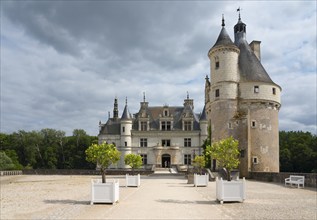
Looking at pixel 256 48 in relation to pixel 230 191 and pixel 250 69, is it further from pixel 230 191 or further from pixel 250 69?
pixel 230 191

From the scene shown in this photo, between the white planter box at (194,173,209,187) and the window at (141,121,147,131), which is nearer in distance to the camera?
the white planter box at (194,173,209,187)

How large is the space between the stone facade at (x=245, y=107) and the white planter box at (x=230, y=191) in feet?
71.8

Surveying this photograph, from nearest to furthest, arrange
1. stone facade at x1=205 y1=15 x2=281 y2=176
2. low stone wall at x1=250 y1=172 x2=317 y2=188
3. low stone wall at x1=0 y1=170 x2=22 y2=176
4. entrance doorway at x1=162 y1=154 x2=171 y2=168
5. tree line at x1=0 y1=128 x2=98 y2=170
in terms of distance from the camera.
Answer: low stone wall at x1=250 y1=172 x2=317 y2=188 < stone facade at x1=205 y1=15 x2=281 y2=176 < low stone wall at x1=0 y1=170 x2=22 y2=176 < entrance doorway at x1=162 y1=154 x2=171 y2=168 < tree line at x1=0 y1=128 x2=98 y2=170

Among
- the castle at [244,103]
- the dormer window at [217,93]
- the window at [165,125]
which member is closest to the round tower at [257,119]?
the castle at [244,103]

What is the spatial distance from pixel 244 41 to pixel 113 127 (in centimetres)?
2761

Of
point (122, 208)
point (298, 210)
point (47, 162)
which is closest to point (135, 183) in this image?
point (122, 208)

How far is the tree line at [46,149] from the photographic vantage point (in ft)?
231

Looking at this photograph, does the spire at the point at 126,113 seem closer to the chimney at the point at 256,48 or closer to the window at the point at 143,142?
the window at the point at 143,142

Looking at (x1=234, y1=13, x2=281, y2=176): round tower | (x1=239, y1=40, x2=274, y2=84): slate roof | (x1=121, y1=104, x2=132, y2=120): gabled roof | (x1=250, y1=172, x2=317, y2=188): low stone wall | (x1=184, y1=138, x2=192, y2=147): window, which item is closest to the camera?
(x1=250, y1=172, x2=317, y2=188): low stone wall

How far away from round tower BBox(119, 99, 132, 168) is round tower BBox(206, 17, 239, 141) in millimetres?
22584

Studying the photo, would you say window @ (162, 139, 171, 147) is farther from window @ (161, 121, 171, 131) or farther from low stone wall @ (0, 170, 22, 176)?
low stone wall @ (0, 170, 22, 176)

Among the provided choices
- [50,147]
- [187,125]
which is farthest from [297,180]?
[50,147]

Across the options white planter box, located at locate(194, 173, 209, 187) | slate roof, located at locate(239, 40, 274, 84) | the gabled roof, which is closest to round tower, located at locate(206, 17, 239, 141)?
slate roof, located at locate(239, 40, 274, 84)

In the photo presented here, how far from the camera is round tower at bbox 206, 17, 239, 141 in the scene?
34.5 metres
